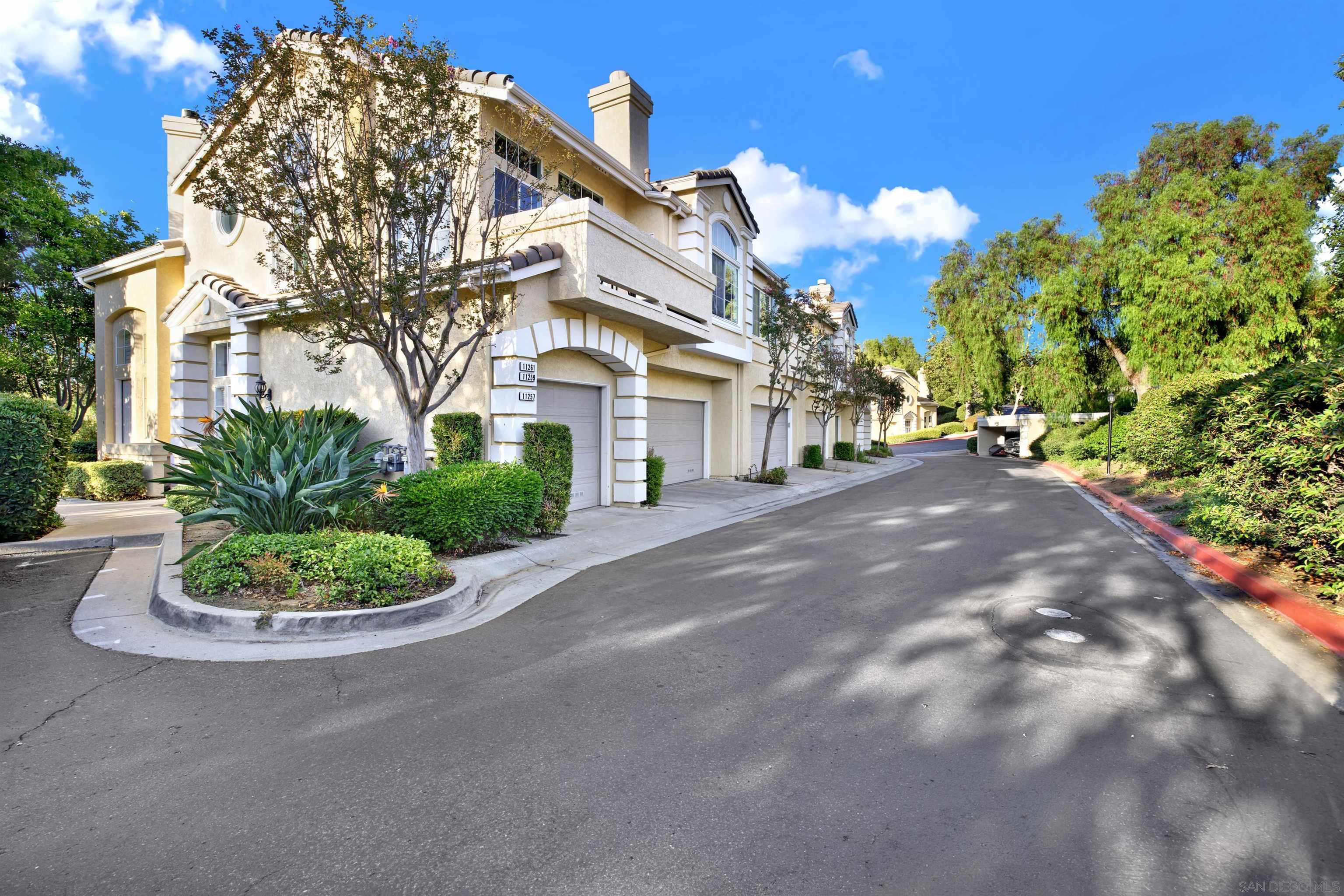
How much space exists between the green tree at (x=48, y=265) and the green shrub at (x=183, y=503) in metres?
7.05

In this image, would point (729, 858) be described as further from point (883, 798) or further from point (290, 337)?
point (290, 337)

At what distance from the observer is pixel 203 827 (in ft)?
9.02

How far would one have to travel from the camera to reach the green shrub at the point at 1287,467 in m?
5.88

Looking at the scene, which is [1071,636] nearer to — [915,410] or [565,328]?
[565,328]

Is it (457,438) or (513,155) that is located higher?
(513,155)

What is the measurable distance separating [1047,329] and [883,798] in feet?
88.8

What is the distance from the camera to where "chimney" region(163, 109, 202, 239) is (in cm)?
1522

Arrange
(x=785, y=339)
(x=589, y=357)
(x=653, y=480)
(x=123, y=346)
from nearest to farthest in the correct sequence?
1. (x=589, y=357)
2. (x=653, y=480)
3. (x=123, y=346)
4. (x=785, y=339)

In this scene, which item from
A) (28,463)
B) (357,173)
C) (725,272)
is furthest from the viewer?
(725,272)

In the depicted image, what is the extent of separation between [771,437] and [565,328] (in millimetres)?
12925

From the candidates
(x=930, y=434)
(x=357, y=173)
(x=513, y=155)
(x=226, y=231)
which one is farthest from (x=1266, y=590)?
(x=930, y=434)

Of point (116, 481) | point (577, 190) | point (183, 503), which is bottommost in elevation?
point (183, 503)

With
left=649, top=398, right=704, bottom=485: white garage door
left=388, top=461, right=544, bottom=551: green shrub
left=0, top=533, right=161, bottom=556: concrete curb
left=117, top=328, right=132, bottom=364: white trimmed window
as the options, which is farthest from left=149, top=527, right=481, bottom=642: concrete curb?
left=117, top=328, right=132, bottom=364: white trimmed window

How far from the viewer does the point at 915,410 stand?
6919 cm
